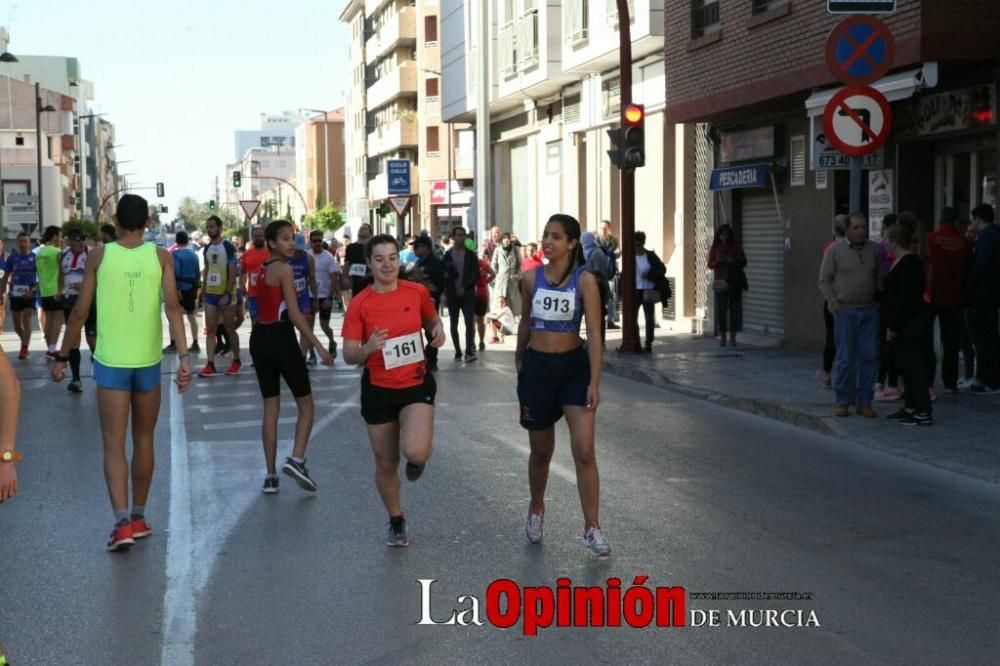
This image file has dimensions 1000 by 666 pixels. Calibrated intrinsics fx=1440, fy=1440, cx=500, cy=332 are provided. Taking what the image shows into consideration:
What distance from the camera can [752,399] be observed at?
13.9 m

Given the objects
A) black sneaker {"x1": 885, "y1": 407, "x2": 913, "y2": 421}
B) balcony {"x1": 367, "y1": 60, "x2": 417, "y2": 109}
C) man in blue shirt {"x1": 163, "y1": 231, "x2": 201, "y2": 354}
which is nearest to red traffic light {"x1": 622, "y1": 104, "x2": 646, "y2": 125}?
man in blue shirt {"x1": 163, "y1": 231, "x2": 201, "y2": 354}

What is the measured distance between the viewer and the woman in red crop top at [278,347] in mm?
9367

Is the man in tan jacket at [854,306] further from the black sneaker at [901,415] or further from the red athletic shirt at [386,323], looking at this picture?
the red athletic shirt at [386,323]

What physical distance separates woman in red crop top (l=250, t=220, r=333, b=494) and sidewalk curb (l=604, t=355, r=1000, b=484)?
4.49m

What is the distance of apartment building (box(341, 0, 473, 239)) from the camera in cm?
6719

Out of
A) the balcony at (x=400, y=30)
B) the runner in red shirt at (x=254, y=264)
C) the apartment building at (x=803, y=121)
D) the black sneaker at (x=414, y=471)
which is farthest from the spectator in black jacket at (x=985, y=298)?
the balcony at (x=400, y=30)

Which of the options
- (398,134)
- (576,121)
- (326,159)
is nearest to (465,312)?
(576,121)

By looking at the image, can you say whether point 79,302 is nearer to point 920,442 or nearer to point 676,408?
point 920,442

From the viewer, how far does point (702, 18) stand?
22797 mm

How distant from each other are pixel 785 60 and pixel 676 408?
6.93 m

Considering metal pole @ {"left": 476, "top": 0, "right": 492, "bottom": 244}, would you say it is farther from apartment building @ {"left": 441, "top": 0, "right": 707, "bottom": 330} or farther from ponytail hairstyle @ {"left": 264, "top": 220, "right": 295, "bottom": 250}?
ponytail hairstyle @ {"left": 264, "top": 220, "right": 295, "bottom": 250}

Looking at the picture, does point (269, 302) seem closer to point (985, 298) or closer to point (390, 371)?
point (390, 371)

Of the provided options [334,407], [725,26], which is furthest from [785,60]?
[334,407]

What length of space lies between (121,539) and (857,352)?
23.4 ft
